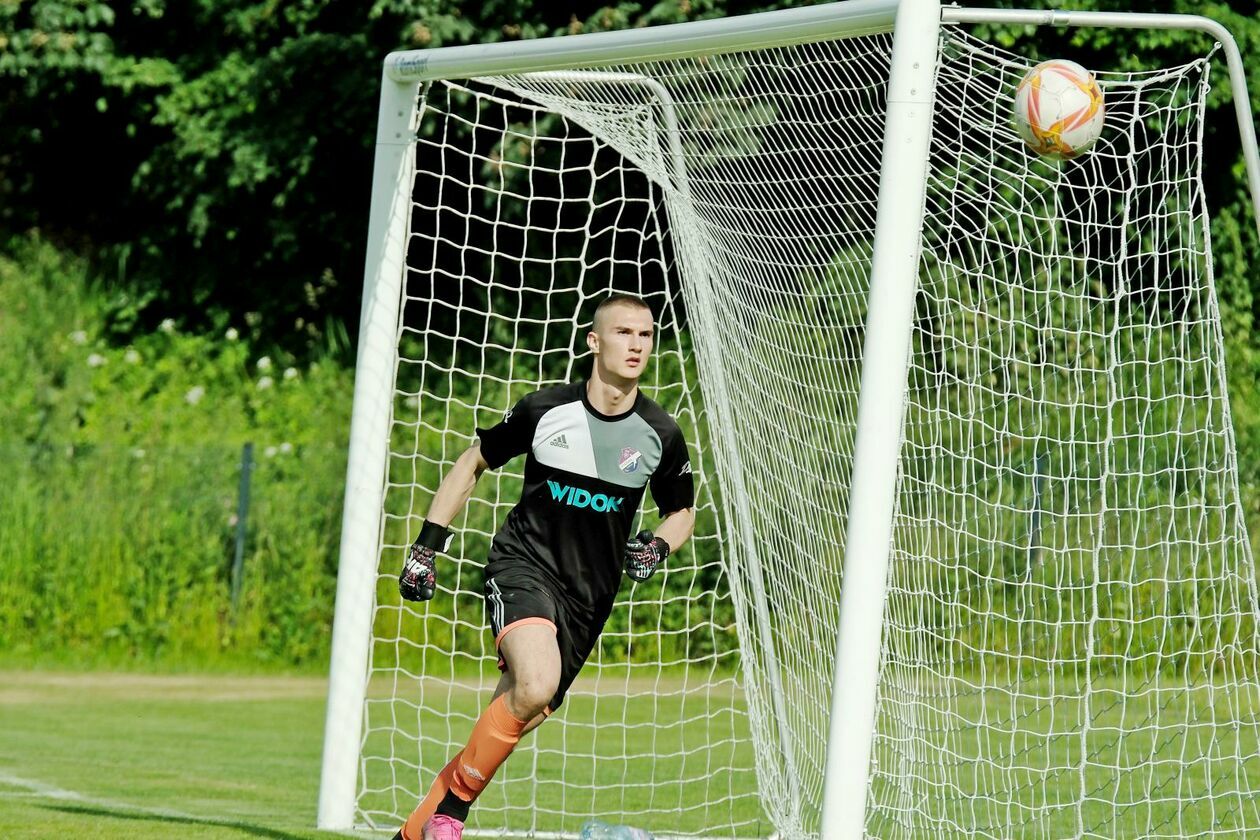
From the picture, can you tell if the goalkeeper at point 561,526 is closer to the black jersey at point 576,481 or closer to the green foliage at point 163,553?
the black jersey at point 576,481

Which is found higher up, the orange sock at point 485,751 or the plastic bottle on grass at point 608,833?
the orange sock at point 485,751

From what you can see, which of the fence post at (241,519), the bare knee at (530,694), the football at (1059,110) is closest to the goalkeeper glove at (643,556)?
the bare knee at (530,694)

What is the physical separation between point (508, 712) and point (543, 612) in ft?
1.09

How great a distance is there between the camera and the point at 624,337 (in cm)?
520

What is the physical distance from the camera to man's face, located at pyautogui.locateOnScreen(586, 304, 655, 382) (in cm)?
520

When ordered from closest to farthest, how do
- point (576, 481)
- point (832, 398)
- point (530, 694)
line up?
1. point (530, 694)
2. point (576, 481)
3. point (832, 398)

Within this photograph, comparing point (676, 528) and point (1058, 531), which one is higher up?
point (1058, 531)

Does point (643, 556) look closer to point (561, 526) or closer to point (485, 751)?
point (561, 526)

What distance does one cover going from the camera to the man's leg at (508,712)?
5059mm

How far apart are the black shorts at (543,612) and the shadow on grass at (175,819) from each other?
1381 millimetres

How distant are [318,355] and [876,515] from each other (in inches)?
568

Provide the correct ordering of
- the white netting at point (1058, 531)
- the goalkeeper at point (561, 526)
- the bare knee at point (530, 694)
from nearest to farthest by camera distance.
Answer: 1. the bare knee at point (530, 694)
2. the goalkeeper at point (561, 526)
3. the white netting at point (1058, 531)

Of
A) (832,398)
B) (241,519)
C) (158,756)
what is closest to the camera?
(832,398)

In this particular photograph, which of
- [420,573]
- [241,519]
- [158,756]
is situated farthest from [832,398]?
[241,519]
